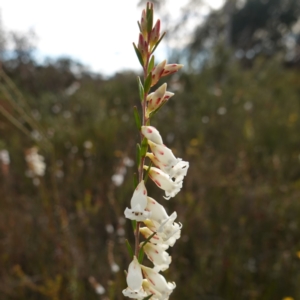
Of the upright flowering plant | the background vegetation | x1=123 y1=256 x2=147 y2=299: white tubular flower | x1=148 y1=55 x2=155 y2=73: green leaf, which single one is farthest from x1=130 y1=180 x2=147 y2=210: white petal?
the background vegetation

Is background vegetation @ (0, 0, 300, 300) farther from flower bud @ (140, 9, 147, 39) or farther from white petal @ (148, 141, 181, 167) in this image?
flower bud @ (140, 9, 147, 39)

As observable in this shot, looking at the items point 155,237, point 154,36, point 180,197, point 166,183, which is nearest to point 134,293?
point 155,237

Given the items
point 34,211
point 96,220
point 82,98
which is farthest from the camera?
point 82,98

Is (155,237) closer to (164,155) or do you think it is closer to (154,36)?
(164,155)

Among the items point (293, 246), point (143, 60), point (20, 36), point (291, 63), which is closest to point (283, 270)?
point (293, 246)

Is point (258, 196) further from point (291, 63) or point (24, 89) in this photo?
point (291, 63)

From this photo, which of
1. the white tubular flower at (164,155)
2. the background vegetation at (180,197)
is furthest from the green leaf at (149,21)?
the background vegetation at (180,197)
